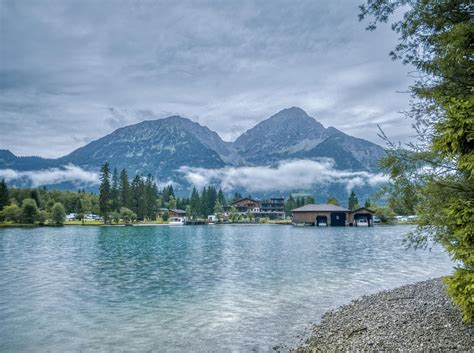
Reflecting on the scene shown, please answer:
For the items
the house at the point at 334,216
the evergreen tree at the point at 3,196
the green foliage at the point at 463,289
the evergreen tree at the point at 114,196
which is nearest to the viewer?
the green foliage at the point at 463,289

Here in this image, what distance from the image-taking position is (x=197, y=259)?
38000 millimetres

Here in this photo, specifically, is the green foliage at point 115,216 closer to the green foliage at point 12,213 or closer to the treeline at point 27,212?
the treeline at point 27,212

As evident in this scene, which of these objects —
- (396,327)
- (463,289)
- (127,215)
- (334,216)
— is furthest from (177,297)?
(334,216)

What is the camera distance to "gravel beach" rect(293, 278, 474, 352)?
940 cm

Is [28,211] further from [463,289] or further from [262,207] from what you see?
[463,289]

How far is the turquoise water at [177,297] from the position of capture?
13.7 metres

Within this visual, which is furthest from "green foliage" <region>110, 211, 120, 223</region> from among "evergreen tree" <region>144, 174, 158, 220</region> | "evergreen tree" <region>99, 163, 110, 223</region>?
"evergreen tree" <region>144, 174, 158, 220</region>

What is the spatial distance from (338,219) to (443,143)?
13013 centimetres

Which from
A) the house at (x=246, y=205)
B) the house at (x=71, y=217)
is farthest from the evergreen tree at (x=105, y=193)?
the house at (x=246, y=205)

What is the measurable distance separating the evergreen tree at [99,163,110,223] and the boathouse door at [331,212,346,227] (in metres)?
78.8

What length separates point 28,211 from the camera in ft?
356

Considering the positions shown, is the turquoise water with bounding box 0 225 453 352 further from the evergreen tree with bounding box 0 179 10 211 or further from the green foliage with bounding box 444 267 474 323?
the evergreen tree with bounding box 0 179 10 211

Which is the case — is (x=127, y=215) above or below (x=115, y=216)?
above

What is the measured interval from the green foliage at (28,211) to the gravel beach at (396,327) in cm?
11228
